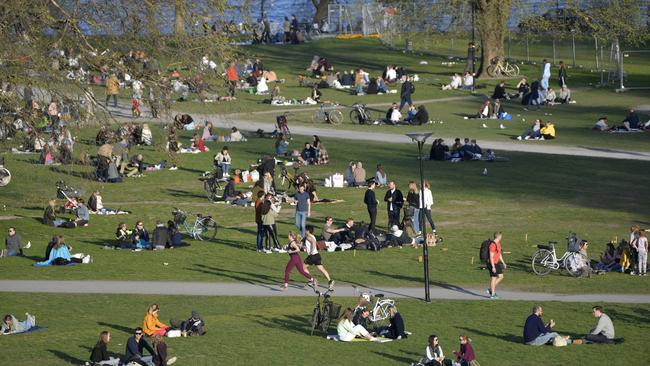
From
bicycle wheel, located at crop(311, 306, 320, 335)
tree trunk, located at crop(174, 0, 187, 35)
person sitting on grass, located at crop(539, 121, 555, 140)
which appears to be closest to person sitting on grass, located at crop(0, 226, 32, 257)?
tree trunk, located at crop(174, 0, 187, 35)

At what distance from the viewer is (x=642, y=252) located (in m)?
32.3

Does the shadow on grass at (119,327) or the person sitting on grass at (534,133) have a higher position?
the shadow on grass at (119,327)

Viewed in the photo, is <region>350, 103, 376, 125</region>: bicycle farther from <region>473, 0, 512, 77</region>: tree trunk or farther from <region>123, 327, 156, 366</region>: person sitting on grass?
<region>123, 327, 156, 366</region>: person sitting on grass

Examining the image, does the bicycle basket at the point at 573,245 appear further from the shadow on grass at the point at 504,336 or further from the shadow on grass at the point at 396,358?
the shadow on grass at the point at 396,358

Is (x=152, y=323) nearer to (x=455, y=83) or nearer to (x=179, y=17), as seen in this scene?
(x=179, y=17)

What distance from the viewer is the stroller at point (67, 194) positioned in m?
41.7

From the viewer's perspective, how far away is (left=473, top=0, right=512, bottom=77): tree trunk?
225ft

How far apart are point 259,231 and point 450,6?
3705 centimetres

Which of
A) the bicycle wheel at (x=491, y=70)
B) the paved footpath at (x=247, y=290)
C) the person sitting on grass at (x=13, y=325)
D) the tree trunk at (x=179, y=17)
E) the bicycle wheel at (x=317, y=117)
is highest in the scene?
the tree trunk at (x=179, y=17)

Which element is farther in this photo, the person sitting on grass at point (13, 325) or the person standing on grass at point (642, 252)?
the person standing on grass at point (642, 252)

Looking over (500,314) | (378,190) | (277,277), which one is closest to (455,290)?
(500,314)

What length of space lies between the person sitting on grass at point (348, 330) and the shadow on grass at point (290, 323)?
0.97m

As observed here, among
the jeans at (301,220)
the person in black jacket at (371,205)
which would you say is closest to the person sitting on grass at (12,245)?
the jeans at (301,220)

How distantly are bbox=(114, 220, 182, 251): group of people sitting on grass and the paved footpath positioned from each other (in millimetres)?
3948
